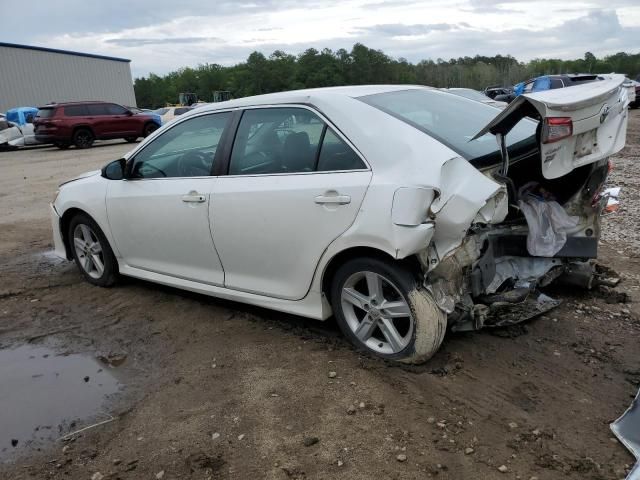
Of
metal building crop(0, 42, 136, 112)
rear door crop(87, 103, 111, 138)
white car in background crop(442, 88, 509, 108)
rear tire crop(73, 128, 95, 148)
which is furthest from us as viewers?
metal building crop(0, 42, 136, 112)

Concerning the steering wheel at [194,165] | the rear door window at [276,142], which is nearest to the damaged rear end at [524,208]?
the rear door window at [276,142]

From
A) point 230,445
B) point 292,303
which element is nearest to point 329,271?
point 292,303

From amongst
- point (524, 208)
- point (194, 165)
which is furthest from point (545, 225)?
point (194, 165)

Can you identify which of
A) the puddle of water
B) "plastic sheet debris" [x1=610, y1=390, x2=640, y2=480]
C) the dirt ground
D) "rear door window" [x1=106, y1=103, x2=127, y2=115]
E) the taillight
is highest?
the taillight

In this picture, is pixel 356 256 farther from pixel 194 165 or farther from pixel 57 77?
pixel 57 77

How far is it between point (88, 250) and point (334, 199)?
117 inches

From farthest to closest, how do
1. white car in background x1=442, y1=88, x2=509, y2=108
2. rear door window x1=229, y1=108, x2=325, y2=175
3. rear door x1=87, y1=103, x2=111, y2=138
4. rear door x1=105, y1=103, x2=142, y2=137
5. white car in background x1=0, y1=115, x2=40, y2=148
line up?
white car in background x1=0, y1=115, x2=40, y2=148 < rear door x1=105, y1=103, x2=142, y2=137 < rear door x1=87, y1=103, x2=111, y2=138 < white car in background x1=442, y1=88, x2=509, y2=108 < rear door window x1=229, y1=108, x2=325, y2=175

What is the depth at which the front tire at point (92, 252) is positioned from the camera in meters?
5.09

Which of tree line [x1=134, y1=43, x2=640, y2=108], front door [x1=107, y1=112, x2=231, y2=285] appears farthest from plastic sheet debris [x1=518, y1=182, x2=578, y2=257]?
tree line [x1=134, y1=43, x2=640, y2=108]

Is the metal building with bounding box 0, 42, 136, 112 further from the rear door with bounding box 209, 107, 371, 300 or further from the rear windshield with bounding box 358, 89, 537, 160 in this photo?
the rear windshield with bounding box 358, 89, 537, 160

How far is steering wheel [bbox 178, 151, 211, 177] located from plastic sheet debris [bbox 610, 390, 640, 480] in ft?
9.64

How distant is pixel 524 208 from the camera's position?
3756 millimetres

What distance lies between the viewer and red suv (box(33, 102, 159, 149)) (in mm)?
21672

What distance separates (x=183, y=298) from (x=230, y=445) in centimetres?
223
